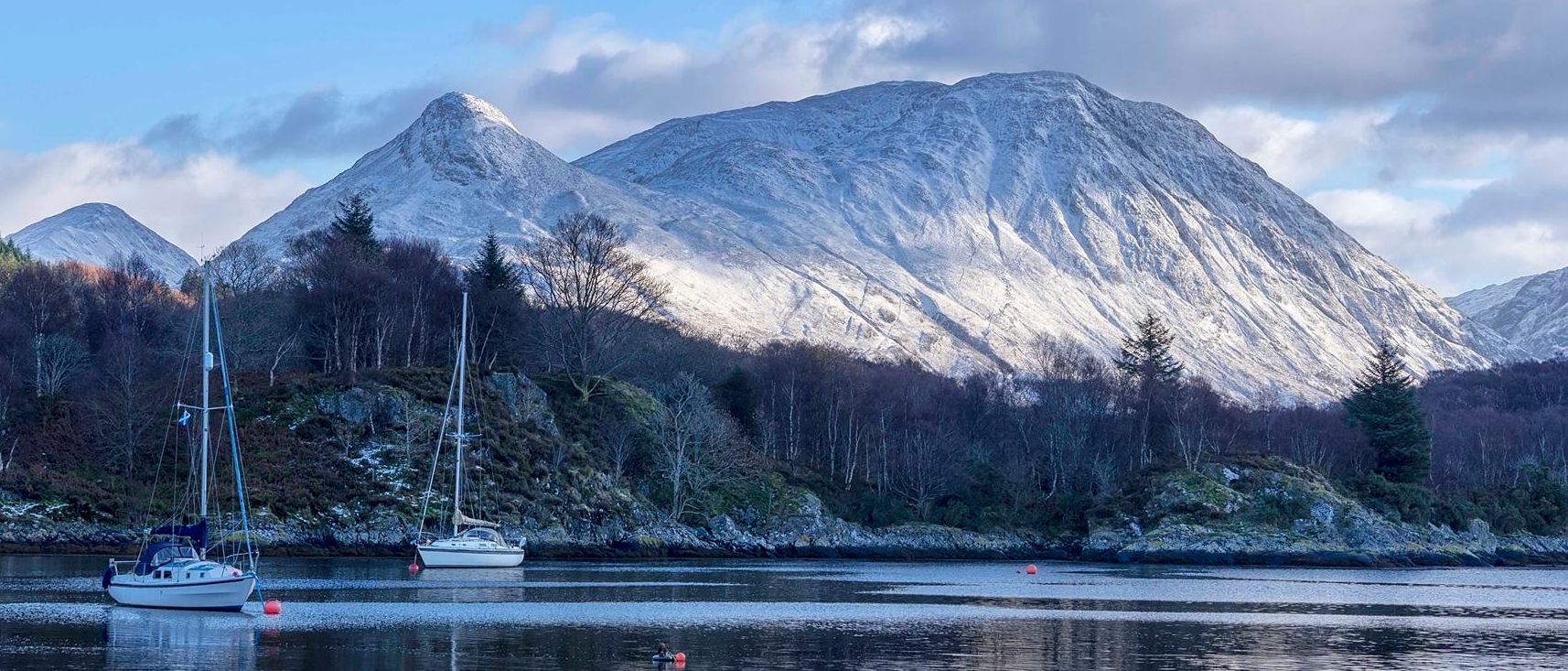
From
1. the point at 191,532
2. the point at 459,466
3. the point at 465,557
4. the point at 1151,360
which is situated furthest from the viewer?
the point at 1151,360

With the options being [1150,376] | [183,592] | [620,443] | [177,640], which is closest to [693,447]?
[620,443]

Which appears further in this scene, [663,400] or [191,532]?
[663,400]

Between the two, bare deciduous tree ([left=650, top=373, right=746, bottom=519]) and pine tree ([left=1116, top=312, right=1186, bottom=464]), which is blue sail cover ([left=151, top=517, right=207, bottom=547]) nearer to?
bare deciduous tree ([left=650, top=373, right=746, bottom=519])

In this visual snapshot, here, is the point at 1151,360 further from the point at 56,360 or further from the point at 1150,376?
the point at 56,360

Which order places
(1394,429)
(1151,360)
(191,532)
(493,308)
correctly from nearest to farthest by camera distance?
(191,532) → (493,308) → (1394,429) → (1151,360)

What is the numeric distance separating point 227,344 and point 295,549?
884 inches

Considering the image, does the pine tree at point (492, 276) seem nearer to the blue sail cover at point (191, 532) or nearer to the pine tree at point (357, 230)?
the pine tree at point (357, 230)

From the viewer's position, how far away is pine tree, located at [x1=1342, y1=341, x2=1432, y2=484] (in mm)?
119688

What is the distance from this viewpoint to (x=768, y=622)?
52375mm

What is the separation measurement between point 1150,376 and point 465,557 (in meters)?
68.3

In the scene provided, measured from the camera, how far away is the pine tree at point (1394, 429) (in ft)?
393

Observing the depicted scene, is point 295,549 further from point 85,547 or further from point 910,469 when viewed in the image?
point 910,469

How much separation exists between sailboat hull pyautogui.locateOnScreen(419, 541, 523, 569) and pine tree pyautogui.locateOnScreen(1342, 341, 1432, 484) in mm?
67721

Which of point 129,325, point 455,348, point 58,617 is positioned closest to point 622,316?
point 455,348
